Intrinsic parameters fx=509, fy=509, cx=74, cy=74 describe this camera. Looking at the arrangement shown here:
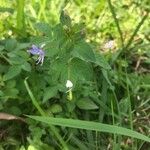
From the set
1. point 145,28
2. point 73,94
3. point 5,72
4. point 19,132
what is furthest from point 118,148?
point 145,28

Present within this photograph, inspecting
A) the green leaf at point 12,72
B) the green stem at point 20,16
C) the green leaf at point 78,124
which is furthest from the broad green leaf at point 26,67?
the green leaf at point 78,124

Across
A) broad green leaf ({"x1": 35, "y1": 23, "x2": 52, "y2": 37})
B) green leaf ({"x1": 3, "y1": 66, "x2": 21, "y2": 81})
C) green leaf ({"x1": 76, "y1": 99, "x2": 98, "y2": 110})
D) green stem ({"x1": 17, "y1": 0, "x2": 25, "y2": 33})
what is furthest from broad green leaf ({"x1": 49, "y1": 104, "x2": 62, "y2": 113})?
green stem ({"x1": 17, "y1": 0, "x2": 25, "y2": 33})

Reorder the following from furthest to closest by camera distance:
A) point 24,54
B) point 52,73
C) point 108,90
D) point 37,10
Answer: point 37,10 < point 108,90 < point 24,54 < point 52,73

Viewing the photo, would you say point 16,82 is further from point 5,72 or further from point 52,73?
point 52,73

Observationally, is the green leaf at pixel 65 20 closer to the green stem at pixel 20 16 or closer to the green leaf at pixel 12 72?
the green leaf at pixel 12 72

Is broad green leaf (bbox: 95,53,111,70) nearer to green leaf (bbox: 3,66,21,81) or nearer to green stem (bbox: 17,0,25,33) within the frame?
green leaf (bbox: 3,66,21,81)

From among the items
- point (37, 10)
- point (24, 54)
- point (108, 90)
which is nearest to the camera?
point (24, 54)

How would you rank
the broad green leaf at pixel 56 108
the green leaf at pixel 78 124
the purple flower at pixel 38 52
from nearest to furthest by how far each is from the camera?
the green leaf at pixel 78 124 < the purple flower at pixel 38 52 < the broad green leaf at pixel 56 108

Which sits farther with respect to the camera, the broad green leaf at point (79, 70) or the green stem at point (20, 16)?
the green stem at point (20, 16)
